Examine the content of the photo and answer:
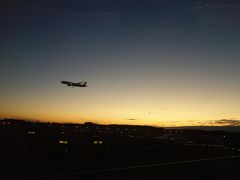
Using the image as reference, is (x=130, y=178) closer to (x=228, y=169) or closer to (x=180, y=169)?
(x=180, y=169)

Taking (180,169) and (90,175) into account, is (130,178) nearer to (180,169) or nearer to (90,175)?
(90,175)

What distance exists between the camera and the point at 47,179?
11.9 metres

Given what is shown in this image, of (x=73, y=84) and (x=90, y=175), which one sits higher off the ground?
(x=73, y=84)

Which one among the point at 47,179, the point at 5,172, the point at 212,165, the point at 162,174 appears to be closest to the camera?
the point at 47,179

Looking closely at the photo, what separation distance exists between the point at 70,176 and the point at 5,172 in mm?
13273

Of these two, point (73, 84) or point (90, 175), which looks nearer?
point (90, 175)

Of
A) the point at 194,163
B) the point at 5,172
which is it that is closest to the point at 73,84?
the point at 5,172

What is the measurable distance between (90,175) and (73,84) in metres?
89.8

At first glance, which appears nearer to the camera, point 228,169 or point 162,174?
point 162,174

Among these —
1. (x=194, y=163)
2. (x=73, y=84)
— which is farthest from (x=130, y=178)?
(x=73, y=84)

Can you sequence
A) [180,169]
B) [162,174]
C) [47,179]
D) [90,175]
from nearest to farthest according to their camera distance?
[47,179], [90,175], [162,174], [180,169]

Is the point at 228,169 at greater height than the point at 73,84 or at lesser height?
lesser

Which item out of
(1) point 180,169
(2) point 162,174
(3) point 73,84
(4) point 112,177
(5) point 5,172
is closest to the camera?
(4) point 112,177

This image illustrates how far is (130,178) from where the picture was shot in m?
14.6
